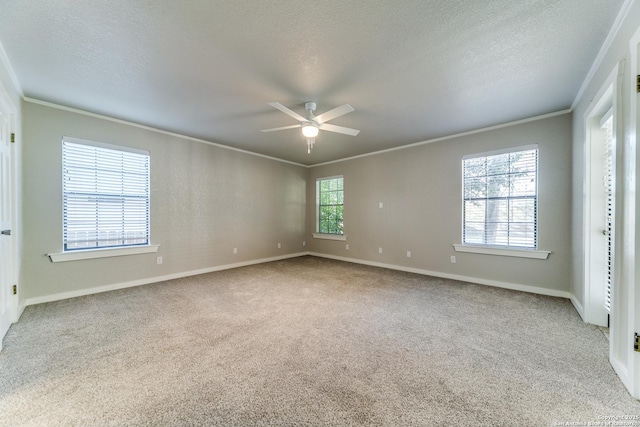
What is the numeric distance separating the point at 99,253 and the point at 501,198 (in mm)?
6205

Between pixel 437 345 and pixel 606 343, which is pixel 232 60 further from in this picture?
pixel 606 343

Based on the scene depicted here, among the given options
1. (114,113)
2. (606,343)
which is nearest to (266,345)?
(606,343)

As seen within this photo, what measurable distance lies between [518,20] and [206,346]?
11.7 feet

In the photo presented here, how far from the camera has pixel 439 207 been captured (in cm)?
452

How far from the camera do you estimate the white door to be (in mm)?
2244

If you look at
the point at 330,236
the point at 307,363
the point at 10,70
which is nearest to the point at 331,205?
the point at 330,236

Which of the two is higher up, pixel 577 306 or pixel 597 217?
pixel 597 217

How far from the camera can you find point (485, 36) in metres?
1.91

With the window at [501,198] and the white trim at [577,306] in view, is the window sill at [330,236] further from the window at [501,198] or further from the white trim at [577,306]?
the white trim at [577,306]

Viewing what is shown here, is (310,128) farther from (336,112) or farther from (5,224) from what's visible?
(5,224)

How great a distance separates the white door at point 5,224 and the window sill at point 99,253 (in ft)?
2.34

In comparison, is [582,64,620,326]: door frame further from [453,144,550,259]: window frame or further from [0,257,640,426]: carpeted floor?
[453,144,550,259]: window frame

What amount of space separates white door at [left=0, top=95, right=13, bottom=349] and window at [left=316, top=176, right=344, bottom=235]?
5278 millimetres

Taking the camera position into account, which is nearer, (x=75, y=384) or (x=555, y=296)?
(x=75, y=384)
